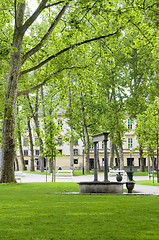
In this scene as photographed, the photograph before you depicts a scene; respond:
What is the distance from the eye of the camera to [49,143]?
87.5ft

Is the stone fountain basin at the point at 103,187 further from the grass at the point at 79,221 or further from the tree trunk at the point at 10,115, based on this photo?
the tree trunk at the point at 10,115

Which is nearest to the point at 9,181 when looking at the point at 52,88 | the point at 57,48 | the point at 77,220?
the point at 57,48

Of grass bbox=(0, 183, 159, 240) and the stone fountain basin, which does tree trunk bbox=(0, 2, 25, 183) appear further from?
grass bbox=(0, 183, 159, 240)

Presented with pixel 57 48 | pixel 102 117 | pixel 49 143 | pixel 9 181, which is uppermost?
pixel 57 48

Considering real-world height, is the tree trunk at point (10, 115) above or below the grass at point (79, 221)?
above

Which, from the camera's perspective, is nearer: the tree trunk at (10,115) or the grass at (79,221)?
the grass at (79,221)

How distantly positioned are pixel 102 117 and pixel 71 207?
3333cm

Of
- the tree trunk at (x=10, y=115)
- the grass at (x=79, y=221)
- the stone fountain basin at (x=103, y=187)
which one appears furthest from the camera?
the tree trunk at (x=10, y=115)

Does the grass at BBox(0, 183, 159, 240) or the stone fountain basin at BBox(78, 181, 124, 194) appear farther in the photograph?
the stone fountain basin at BBox(78, 181, 124, 194)

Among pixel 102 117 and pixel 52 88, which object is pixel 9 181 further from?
pixel 52 88

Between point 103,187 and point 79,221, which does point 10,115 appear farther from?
point 79,221

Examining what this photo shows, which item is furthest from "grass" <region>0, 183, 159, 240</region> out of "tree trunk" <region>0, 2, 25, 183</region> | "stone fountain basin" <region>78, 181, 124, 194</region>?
"tree trunk" <region>0, 2, 25, 183</region>

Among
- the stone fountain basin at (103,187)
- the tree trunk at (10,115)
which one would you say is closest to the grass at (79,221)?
the stone fountain basin at (103,187)

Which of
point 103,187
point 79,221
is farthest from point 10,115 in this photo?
point 79,221
